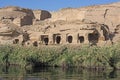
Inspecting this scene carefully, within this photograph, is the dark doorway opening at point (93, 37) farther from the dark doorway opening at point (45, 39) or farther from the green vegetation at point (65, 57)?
the green vegetation at point (65, 57)

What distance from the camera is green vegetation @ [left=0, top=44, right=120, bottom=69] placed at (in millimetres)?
43750

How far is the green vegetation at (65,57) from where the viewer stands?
144 ft

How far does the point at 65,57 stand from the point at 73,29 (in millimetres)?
15707

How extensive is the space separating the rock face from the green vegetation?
1045 cm

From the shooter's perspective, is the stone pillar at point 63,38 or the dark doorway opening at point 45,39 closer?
the stone pillar at point 63,38

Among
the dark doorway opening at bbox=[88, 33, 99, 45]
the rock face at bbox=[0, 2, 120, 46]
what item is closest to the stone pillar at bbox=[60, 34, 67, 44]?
the rock face at bbox=[0, 2, 120, 46]

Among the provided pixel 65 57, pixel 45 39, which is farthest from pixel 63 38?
pixel 65 57

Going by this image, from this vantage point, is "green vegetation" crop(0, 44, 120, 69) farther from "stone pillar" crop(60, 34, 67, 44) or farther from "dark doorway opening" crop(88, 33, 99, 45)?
"dark doorway opening" crop(88, 33, 99, 45)

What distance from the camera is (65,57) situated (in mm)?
45312

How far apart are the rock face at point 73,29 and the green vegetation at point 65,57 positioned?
10.4m

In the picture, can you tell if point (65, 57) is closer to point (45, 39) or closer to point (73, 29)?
point (73, 29)

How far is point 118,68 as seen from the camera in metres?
43.7

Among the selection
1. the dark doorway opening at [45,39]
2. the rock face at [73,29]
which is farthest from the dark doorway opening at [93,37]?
the dark doorway opening at [45,39]

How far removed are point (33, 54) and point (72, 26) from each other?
16.7 metres
